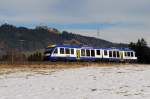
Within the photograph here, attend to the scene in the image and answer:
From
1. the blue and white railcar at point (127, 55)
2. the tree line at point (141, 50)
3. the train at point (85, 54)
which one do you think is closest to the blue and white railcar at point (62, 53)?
the train at point (85, 54)

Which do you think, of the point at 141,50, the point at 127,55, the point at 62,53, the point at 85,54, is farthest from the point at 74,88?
the point at 141,50

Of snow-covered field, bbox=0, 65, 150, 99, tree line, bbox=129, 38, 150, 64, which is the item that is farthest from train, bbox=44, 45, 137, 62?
snow-covered field, bbox=0, 65, 150, 99

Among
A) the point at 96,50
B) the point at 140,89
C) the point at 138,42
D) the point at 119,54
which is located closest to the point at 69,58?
the point at 96,50

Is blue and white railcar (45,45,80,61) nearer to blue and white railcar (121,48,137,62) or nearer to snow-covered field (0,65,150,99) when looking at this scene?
blue and white railcar (121,48,137,62)

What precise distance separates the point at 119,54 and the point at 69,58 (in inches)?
486

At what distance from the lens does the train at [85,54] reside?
183 feet

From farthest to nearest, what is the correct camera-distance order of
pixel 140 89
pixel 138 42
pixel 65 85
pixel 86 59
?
1. pixel 138 42
2. pixel 86 59
3. pixel 65 85
4. pixel 140 89

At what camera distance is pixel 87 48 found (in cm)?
6112

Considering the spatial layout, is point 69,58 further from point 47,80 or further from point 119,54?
point 47,80

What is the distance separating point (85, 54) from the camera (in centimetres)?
6022

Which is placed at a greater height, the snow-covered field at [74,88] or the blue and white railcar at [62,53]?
the blue and white railcar at [62,53]

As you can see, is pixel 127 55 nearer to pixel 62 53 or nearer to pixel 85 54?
pixel 85 54

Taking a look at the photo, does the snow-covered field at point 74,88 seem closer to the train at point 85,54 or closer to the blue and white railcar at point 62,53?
the blue and white railcar at point 62,53

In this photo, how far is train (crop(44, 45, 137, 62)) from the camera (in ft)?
183
